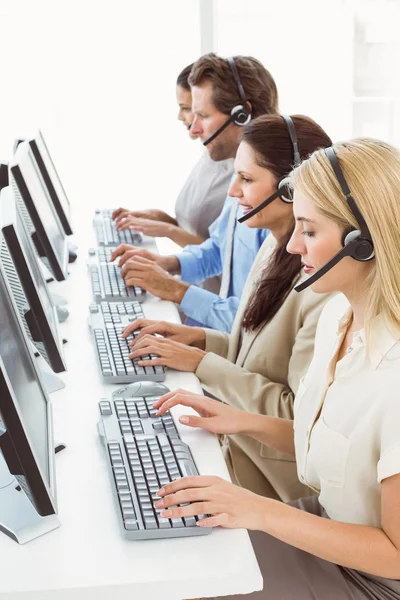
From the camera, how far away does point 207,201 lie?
9.00 ft

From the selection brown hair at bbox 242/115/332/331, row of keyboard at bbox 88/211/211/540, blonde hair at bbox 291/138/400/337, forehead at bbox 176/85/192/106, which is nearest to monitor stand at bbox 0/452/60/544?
row of keyboard at bbox 88/211/211/540

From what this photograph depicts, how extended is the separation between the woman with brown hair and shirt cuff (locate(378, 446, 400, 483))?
487mm

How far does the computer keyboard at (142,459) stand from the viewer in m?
1.06

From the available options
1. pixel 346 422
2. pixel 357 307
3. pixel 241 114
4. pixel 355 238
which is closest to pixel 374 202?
pixel 355 238

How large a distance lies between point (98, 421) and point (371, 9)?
2922mm

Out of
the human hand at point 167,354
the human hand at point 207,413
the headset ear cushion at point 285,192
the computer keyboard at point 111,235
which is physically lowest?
the computer keyboard at point 111,235

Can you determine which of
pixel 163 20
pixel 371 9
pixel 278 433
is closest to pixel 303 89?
pixel 371 9

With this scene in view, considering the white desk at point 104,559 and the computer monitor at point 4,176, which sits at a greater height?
the computer monitor at point 4,176

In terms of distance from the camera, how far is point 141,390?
1471mm

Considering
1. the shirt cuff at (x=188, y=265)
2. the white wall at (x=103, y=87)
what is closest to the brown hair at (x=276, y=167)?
the shirt cuff at (x=188, y=265)

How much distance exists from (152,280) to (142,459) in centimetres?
98

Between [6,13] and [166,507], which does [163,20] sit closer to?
[6,13]

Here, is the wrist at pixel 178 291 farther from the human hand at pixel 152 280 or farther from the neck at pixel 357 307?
the neck at pixel 357 307

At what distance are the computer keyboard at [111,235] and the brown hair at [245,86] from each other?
1.91 ft
